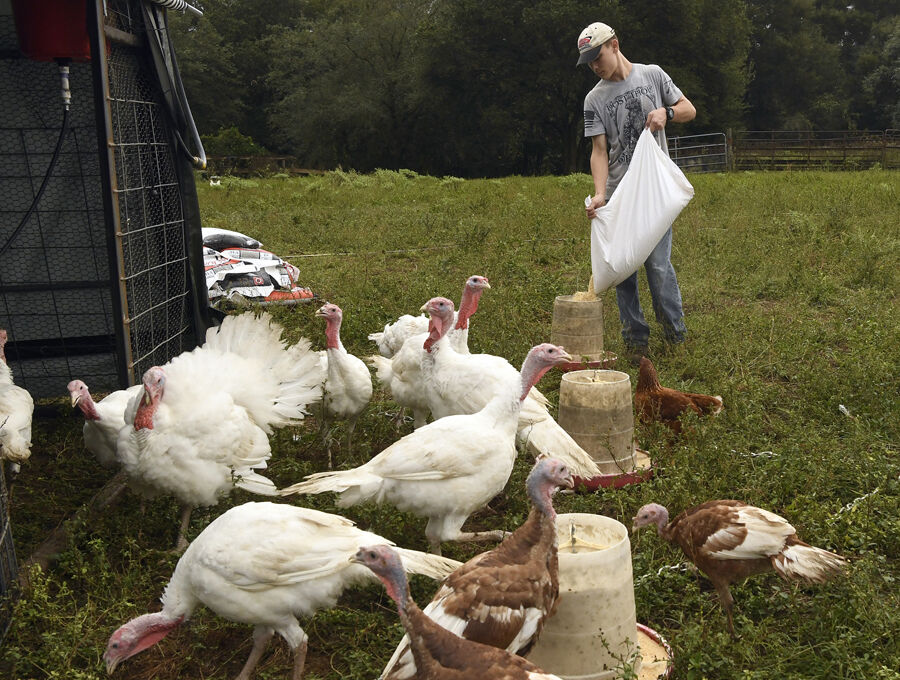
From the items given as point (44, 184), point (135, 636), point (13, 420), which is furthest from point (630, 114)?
point (135, 636)

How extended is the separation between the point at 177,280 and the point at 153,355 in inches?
26.9

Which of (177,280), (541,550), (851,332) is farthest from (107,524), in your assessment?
(851,332)

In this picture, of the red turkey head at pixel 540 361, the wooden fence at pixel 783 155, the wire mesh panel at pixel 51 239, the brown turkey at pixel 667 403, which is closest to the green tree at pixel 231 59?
the wooden fence at pixel 783 155

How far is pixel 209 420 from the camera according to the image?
13.8 ft

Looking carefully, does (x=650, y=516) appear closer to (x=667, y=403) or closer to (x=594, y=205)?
(x=667, y=403)

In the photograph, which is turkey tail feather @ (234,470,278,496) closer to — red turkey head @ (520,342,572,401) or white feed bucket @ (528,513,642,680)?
red turkey head @ (520,342,572,401)

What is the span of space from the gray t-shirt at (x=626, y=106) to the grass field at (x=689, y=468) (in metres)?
1.50

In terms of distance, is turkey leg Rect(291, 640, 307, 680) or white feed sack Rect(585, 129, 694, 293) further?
white feed sack Rect(585, 129, 694, 293)

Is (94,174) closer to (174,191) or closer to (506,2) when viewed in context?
(174,191)

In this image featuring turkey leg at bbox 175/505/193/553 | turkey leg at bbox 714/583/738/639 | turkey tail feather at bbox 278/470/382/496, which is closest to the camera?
turkey leg at bbox 714/583/738/639

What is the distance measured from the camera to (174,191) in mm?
5680

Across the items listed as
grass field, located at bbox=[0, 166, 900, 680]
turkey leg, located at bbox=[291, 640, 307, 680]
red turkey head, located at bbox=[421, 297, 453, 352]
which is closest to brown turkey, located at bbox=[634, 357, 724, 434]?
grass field, located at bbox=[0, 166, 900, 680]

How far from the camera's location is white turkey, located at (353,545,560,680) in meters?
2.40

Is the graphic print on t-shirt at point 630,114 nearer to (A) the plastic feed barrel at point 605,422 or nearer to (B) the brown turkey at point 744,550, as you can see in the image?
(A) the plastic feed barrel at point 605,422
